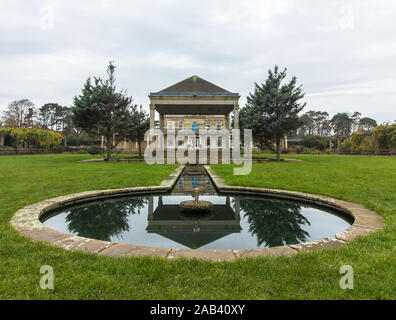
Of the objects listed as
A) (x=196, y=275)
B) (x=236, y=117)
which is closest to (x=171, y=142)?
(x=236, y=117)

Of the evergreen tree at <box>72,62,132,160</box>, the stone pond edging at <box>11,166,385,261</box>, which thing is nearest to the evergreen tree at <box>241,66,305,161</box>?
the evergreen tree at <box>72,62,132,160</box>

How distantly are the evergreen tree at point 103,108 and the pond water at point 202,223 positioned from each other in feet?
55.3

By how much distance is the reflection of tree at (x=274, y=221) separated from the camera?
13.8 feet

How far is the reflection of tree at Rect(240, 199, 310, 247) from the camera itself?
4.20 metres

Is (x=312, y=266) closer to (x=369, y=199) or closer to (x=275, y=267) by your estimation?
A: (x=275, y=267)

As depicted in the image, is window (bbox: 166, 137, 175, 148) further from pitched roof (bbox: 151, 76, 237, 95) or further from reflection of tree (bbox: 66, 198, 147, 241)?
reflection of tree (bbox: 66, 198, 147, 241)

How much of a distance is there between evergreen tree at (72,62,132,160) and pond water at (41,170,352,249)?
1687 cm

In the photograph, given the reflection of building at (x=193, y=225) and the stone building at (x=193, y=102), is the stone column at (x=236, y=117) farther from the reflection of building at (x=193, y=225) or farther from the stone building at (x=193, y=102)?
the reflection of building at (x=193, y=225)

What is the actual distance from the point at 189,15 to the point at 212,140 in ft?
64.2

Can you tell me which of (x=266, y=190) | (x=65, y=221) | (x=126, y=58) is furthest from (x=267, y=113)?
(x=65, y=221)

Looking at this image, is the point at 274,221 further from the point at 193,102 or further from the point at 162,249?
the point at 193,102

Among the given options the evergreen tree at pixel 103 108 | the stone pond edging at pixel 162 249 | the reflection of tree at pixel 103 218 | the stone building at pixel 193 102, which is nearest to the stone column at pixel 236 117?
the stone building at pixel 193 102

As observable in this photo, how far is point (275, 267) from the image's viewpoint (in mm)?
2408
